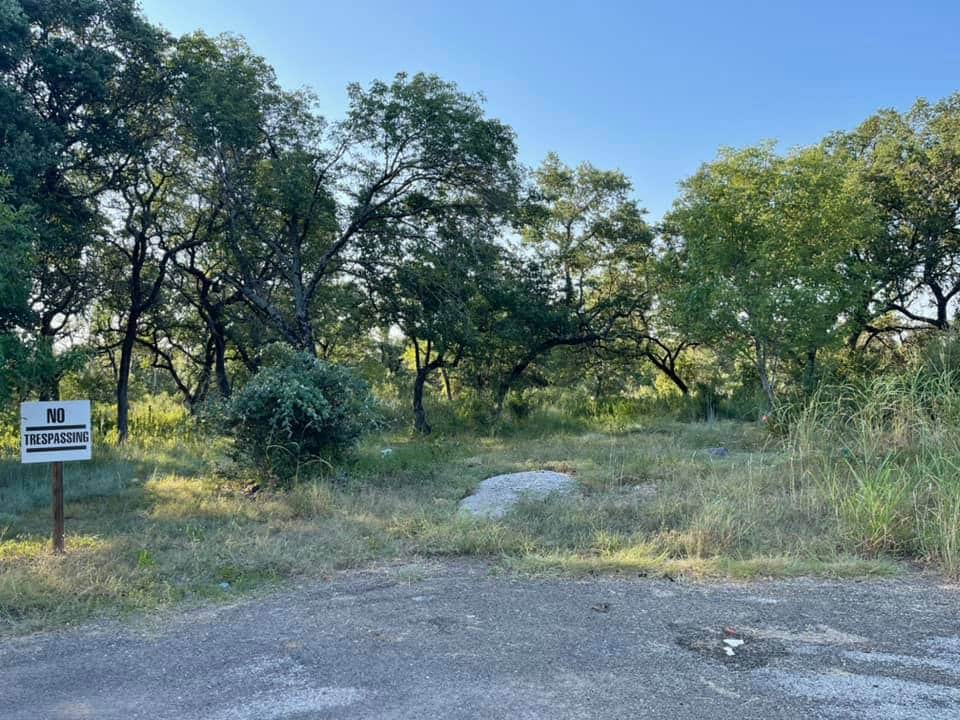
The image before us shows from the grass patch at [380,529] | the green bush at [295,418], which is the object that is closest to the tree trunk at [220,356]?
the grass patch at [380,529]

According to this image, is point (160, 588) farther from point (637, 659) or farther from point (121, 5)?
point (121, 5)

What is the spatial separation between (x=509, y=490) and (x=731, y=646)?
4332 millimetres

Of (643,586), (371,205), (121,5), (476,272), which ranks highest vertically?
(121,5)

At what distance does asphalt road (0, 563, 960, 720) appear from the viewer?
261 centimetres

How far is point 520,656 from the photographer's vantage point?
3082 millimetres

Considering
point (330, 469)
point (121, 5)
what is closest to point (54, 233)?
point (121, 5)

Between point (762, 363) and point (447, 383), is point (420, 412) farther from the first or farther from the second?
point (762, 363)

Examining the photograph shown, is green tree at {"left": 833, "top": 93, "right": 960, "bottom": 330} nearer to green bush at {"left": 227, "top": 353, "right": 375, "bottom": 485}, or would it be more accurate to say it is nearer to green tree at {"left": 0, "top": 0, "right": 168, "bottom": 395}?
green bush at {"left": 227, "top": 353, "right": 375, "bottom": 485}

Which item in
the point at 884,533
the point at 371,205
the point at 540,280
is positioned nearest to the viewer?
the point at 884,533

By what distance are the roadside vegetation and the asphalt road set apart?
50cm

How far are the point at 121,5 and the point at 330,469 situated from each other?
9.41 meters

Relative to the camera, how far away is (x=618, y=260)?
1716cm

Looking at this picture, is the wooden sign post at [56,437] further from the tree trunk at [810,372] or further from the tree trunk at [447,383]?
the tree trunk at [447,383]

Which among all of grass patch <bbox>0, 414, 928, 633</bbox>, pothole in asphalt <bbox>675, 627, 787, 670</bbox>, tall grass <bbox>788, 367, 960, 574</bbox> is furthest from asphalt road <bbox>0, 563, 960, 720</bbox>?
tall grass <bbox>788, 367, 960, 574</bbox>
